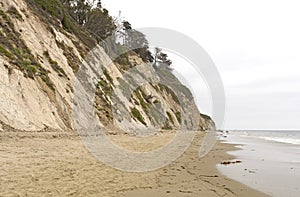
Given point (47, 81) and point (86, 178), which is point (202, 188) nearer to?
point (86, 178)

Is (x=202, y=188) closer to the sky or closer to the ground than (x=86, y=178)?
closer to the ground

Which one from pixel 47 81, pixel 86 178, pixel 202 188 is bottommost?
pixel 202 188

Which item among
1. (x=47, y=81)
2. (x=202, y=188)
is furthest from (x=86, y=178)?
(x=47, y=81)

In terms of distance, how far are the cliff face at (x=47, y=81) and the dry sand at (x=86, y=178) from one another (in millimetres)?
5230

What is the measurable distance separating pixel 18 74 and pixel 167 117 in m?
34.2

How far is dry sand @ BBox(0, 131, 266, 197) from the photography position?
275 inches

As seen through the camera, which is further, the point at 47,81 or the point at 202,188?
the point at 47,81

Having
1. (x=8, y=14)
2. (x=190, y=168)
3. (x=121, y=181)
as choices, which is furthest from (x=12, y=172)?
(x=8, y=14)

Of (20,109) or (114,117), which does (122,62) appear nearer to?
(114,117)

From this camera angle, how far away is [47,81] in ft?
71.8

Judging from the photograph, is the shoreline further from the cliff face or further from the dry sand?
the cliff face

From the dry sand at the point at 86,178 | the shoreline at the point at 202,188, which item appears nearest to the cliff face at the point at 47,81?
the dry sand at the point at 86,178

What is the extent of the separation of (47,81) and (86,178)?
14.9 meters

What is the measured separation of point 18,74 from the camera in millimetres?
18812
